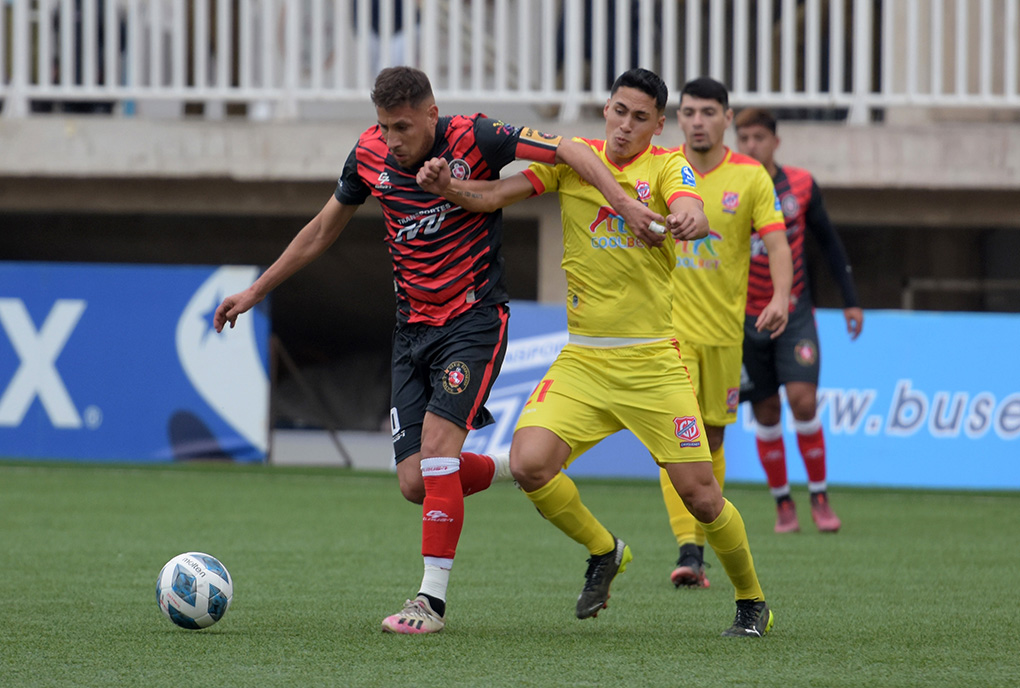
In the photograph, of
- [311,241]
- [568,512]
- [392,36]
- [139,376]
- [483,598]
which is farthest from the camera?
[392,36]

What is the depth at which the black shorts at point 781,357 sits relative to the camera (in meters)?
7.98

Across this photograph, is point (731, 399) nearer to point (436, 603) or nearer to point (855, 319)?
point (855, 319)

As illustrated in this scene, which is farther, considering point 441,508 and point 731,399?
point 731,399

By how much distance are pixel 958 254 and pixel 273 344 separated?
841 centimetres

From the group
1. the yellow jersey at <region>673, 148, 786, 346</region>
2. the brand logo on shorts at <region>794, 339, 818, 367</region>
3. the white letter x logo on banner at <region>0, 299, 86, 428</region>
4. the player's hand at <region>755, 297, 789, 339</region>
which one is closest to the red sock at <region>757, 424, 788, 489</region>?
the brand logo on shorts at <region>794, 339, 818, 367</region>

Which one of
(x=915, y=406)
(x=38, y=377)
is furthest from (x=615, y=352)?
(x=38, y=377)

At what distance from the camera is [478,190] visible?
486 cm

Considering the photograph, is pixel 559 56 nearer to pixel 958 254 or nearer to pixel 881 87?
pixel 881 87

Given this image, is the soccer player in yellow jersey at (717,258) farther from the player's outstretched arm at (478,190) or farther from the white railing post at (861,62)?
the white railing post at (861,62)

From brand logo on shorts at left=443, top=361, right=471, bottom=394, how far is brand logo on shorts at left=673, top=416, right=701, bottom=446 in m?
0.73

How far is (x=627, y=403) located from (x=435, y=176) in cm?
101

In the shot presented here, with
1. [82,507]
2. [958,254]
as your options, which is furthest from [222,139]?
[958,254]

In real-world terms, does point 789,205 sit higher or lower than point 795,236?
higher

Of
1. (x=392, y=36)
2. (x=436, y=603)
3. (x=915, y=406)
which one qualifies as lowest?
(x=915, y=406)
